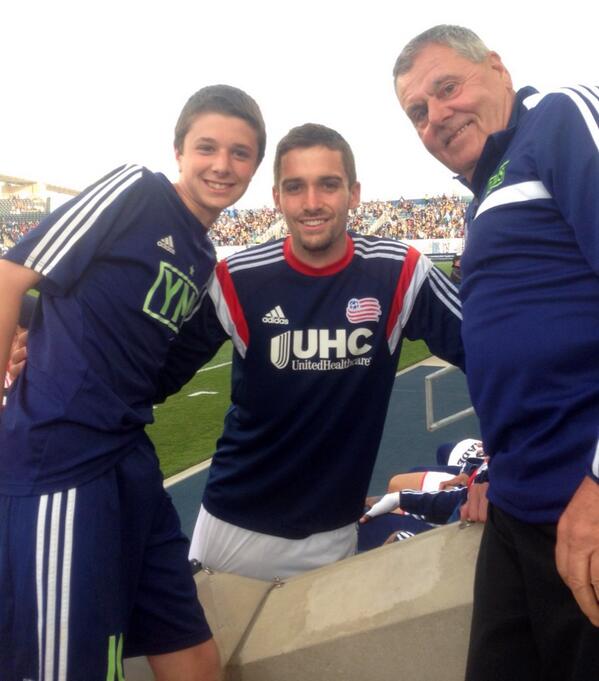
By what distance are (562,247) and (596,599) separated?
1.99 ft

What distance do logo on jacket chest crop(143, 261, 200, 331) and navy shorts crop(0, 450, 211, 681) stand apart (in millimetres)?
380

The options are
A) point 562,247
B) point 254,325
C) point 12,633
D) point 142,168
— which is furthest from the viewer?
point 254,325

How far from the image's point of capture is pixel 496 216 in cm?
128

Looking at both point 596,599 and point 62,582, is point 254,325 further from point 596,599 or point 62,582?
point 596,599

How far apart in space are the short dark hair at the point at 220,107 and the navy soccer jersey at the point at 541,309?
92 cm

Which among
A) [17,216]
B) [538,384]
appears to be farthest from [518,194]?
[17,216]

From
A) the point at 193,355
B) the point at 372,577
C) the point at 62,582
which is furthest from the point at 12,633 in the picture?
the point at 193,355

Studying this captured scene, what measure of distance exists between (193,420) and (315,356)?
5.27 metres

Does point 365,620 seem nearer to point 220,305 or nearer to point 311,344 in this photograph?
point 311,344

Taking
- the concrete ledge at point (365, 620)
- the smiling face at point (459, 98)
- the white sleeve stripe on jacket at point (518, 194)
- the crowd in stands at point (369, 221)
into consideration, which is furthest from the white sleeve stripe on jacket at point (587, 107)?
the crowd in stands at point (369, 221)

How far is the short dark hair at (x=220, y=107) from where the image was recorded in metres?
1.94

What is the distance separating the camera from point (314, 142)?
216cm

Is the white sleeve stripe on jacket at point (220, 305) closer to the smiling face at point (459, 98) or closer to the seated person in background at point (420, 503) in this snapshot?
the smiling face at point (459, 98)

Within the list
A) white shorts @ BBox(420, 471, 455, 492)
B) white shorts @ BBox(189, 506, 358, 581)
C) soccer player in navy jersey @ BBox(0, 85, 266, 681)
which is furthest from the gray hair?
white shorts @ BBox(420, 471, 455, 492)
